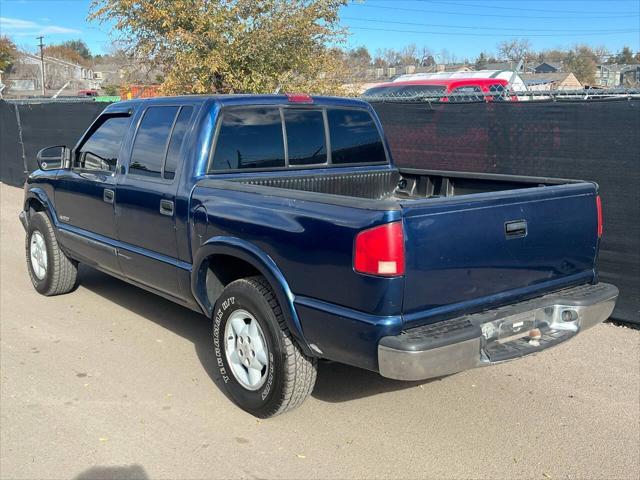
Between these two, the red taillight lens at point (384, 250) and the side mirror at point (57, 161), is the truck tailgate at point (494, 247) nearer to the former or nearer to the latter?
the red taillight lens at point (384, 250)

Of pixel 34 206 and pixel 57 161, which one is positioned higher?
pixel 57 161

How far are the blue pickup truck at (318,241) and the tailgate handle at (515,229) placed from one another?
0.04 ft

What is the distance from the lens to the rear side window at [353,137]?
5285 millimetres

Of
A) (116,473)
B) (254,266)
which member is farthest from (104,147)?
(116,473)

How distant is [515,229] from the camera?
3.66 m

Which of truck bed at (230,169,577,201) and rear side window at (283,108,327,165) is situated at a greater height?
rear side window at (283,108,327,165)

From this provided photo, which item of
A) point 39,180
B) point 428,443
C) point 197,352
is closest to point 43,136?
point 39,180

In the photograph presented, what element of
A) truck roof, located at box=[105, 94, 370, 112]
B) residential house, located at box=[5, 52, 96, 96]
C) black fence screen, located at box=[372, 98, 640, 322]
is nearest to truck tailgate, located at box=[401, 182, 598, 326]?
black fence screen, located at box=[372, 98, 640, 322]

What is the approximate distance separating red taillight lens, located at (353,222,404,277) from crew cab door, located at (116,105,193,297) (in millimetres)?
1815

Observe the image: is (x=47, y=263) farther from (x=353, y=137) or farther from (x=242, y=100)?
(x=353, y=137)

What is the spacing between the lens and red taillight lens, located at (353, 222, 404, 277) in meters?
3.21

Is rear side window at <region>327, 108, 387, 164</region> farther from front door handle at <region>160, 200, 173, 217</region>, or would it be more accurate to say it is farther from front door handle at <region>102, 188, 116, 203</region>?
front door handle at <region>102, 188, 116, 203</region>

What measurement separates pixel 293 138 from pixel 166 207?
106cm

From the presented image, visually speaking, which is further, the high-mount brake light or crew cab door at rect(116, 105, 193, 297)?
the high-mount brake light
